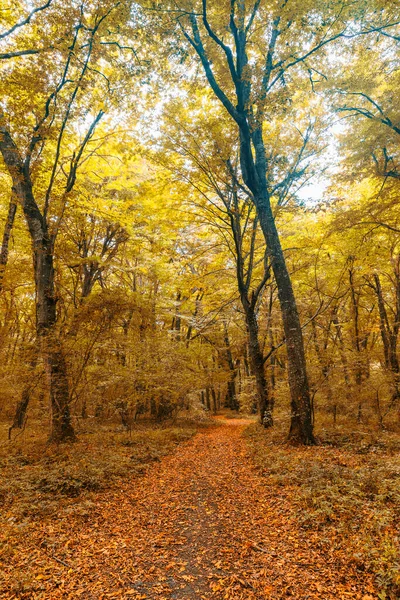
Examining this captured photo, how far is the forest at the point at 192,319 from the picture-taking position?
3402mm

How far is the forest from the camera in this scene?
3402 millimetres

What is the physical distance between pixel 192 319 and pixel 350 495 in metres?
10.1

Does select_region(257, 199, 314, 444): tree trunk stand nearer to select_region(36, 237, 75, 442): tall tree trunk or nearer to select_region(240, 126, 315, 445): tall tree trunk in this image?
select_region(240, 126, 315, 445): tall tree trunk

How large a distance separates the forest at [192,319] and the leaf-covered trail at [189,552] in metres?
0.03

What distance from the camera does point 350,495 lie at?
4.16 metres

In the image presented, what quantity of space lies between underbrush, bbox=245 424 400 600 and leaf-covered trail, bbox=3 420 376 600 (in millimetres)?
170

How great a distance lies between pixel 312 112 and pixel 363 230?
4663 mm

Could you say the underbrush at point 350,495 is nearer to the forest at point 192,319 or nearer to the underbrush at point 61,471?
the forest at point 192,319

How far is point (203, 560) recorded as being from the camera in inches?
132

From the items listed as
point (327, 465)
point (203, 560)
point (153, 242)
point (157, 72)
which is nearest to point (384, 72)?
point (157, 72)

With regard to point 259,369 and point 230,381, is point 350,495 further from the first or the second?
point 230,381

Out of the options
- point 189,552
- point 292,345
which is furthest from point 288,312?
point 189,552

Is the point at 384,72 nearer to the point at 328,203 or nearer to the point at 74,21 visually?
the point at 328,203

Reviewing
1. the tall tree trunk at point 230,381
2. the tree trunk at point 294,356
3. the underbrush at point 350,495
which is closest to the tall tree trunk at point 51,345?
the underbrush at point 350,495
